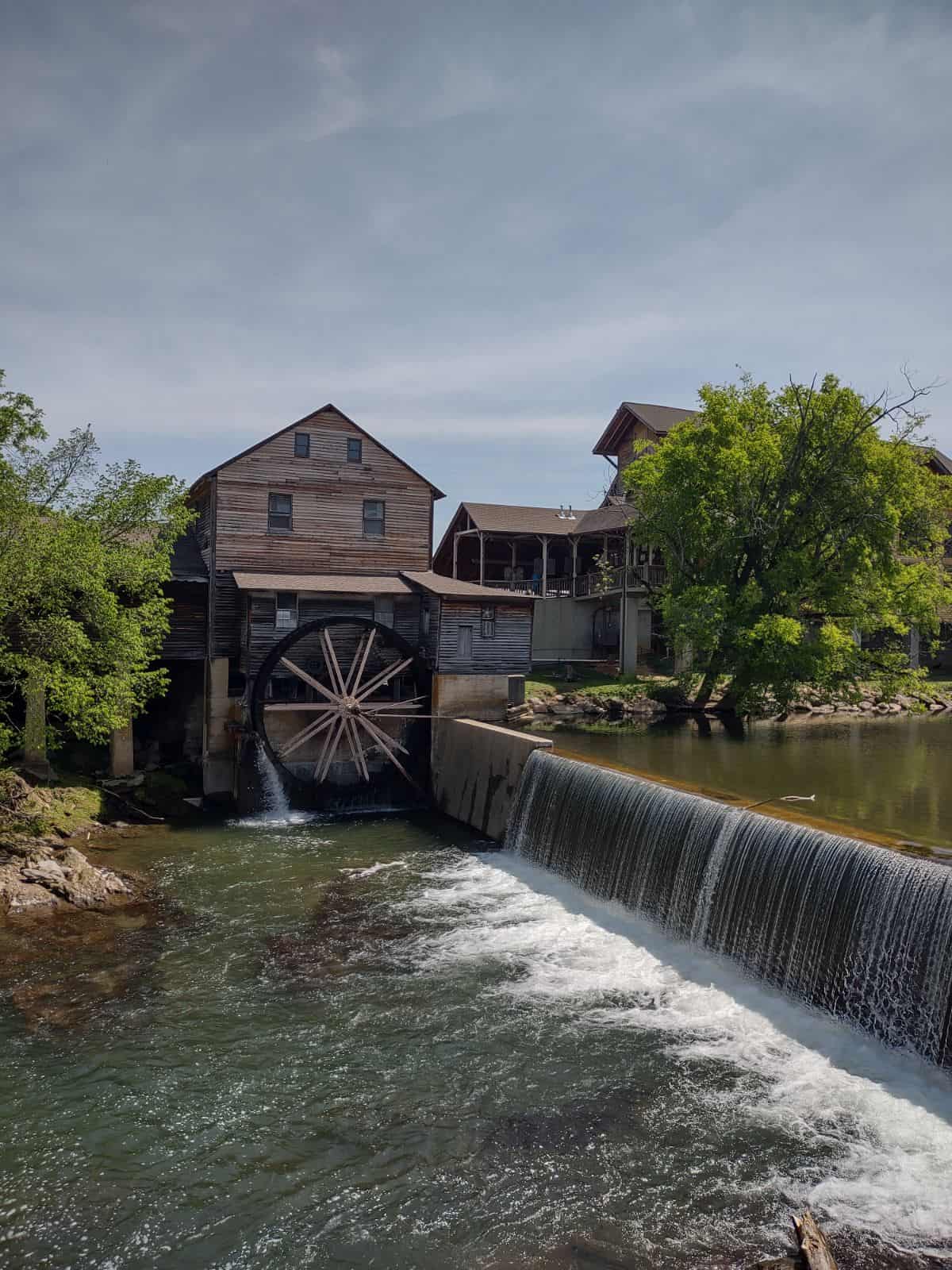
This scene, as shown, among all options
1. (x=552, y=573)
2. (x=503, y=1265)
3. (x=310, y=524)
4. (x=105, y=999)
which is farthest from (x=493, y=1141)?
(x=552, y=573)

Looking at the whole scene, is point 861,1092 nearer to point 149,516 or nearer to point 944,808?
point 944,808

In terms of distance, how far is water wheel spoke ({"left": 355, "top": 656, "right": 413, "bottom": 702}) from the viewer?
2138cm

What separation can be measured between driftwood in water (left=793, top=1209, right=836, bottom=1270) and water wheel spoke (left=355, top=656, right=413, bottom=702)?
52.3 ft

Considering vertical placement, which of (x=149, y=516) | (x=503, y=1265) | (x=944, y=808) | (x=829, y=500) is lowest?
(x=503, y=1265)

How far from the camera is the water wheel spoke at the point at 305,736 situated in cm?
2067

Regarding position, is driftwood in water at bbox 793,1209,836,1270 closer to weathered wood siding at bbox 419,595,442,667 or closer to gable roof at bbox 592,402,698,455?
weathered wood siding at bbox 419,595,442,667

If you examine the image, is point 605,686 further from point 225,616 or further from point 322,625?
point 225,616

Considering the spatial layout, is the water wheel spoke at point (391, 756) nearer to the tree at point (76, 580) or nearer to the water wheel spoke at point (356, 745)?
the water wheel spoke at point (356, 745)

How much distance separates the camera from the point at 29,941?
464 inches

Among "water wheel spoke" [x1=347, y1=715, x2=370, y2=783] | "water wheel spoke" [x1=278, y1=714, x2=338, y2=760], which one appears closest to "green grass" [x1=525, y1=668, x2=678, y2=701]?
"water wheel spoke" [x1=347, y1=715, x2=370, y2=783]

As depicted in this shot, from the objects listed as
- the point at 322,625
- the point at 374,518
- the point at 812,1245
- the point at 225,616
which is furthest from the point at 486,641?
the point at 812,1245

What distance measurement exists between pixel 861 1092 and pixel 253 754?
590 inches

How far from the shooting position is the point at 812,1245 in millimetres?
6008

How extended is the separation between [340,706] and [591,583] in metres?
17.8
